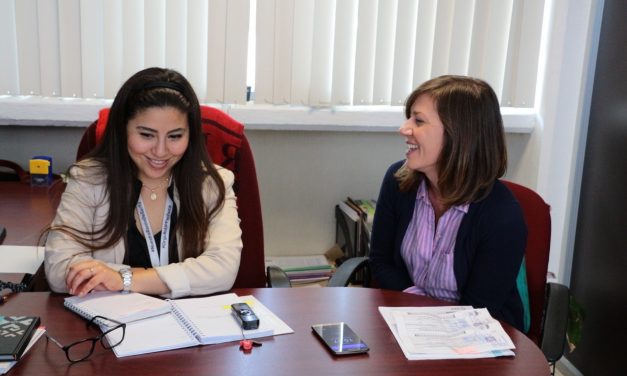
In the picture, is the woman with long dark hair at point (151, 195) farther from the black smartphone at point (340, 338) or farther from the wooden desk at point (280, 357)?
the black smartphone at point (340, 338)

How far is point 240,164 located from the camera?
183 centimetres

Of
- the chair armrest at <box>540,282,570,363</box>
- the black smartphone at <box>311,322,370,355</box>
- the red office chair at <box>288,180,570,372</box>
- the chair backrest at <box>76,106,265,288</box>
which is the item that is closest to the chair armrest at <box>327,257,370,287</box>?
the red office chair at <box>288,180,570,372</box>

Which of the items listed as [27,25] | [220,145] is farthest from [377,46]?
[27,25]

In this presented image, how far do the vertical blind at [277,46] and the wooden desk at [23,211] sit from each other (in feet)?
1.18

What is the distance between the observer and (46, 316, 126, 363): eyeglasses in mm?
1110

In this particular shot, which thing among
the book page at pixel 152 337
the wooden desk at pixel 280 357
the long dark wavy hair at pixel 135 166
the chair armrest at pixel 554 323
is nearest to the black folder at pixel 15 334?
the wooden desk at pixel 280 357

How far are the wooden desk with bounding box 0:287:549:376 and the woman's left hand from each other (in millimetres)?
49

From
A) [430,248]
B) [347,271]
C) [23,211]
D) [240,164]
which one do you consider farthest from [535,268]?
[23,211]

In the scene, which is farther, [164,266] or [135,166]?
[135,166]

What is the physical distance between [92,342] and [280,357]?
0.34 meters

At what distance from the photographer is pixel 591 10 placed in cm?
248

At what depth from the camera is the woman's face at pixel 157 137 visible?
62.6 inches

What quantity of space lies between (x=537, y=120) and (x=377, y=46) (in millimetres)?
755

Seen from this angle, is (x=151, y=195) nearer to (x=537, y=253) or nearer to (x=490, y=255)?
(x=490, y=255)
